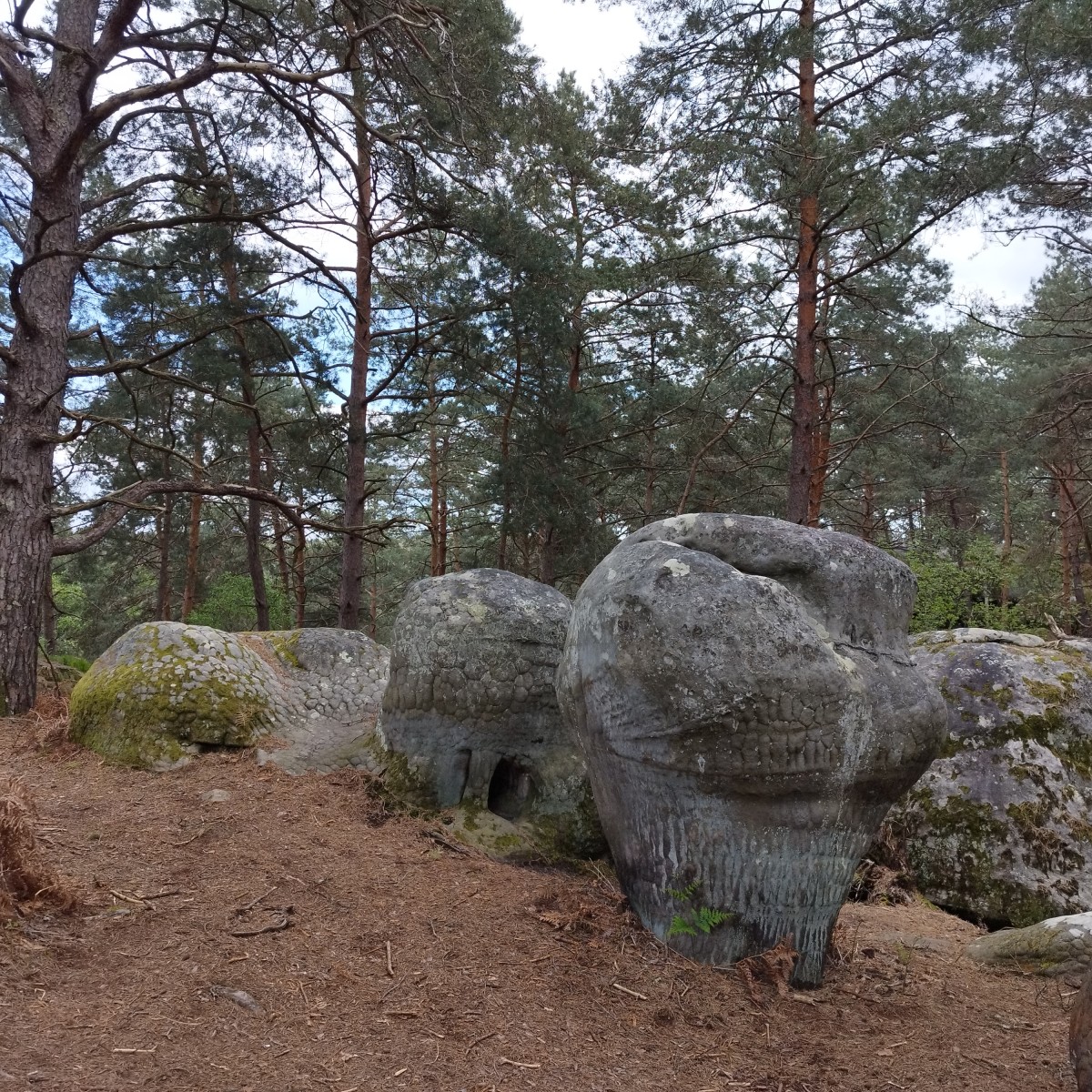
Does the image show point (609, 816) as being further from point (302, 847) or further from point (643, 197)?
point (643, 197)

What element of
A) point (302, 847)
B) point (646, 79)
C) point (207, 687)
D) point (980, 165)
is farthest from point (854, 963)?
point (646, 79)

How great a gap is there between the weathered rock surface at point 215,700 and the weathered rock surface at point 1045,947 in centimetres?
400

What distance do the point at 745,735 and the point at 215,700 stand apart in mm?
4202

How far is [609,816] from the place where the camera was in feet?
12.0

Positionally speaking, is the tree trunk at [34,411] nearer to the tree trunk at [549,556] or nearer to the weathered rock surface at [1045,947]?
the tree trunk at [549,556]

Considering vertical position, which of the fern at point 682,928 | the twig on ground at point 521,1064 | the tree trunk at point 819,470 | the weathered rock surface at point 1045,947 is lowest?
the weathered rock surface at point 1045,947

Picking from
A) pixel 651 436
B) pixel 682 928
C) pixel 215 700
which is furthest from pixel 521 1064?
pixel 651 436

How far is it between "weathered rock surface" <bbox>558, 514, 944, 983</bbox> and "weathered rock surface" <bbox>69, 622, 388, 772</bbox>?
297cm

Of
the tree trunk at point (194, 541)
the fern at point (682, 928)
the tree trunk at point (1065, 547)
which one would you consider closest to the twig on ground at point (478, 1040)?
the fern at point (682, 928)

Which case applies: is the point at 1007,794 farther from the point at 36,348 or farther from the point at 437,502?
the point at 437,502

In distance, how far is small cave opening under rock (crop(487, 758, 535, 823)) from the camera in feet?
16.5

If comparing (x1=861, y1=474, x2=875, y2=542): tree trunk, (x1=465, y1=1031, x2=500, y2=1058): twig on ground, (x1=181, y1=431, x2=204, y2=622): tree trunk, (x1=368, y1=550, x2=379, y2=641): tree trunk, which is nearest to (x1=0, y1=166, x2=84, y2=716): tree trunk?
(x1=465, y1=1031, x2=500, y2=1058): twig on ground

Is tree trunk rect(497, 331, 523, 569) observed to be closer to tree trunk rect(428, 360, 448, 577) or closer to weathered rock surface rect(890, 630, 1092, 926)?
tree trunk rect(428, 360, 448, 577)

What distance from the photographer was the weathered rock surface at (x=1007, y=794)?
15.8 feet
